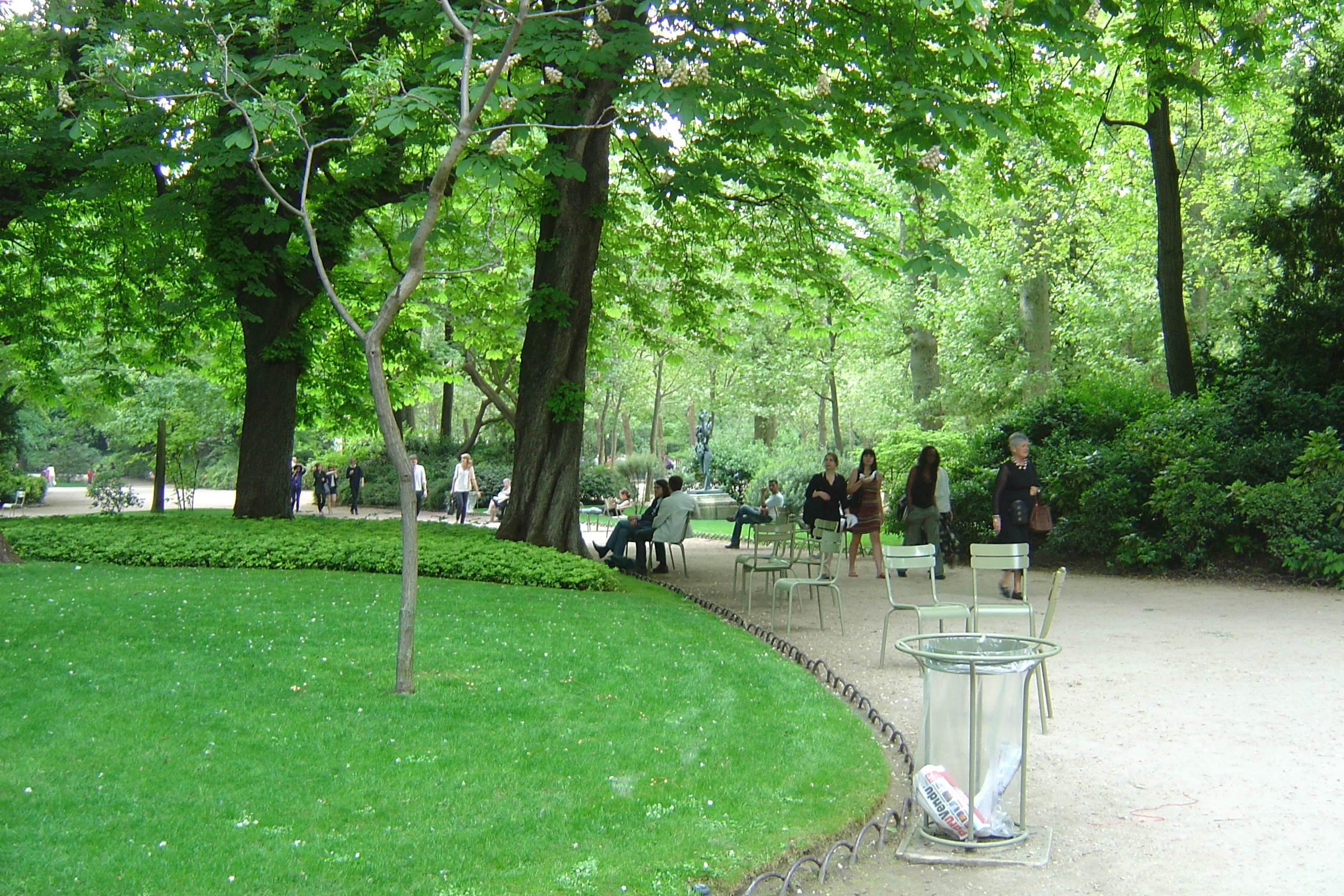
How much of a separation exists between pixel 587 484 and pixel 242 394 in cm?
1518

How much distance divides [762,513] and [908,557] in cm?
1313

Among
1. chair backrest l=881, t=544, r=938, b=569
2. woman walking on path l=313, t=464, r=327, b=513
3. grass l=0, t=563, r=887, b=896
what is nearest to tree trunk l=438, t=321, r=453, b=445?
woman walking on path l=313, t=464, r=327, b=513

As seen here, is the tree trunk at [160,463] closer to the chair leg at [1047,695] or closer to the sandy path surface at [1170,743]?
the sandy path surface at [1170,743]

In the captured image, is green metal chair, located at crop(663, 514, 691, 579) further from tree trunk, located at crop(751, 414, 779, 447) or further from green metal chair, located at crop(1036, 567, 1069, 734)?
tree trunk, located at crop(751, 414, 779, 447)

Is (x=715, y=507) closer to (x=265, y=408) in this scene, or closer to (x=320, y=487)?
(x=320, y=487)

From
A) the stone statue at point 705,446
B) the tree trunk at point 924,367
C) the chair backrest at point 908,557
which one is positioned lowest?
the chair backrest at point 908,557

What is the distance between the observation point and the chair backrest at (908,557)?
321 inches

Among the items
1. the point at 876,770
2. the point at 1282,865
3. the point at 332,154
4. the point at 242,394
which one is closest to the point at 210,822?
the point at 876,770

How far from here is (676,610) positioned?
10.5m

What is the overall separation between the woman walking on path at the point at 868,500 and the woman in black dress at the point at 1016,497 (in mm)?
2781

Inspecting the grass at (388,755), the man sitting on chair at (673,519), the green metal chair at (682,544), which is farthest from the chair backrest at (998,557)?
the man sitting on chair at (673,519)

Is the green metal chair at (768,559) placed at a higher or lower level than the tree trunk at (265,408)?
lower

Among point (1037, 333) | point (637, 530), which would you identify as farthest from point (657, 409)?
point (637, 530)

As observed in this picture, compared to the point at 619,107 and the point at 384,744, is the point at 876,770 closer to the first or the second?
the point at 384,744
